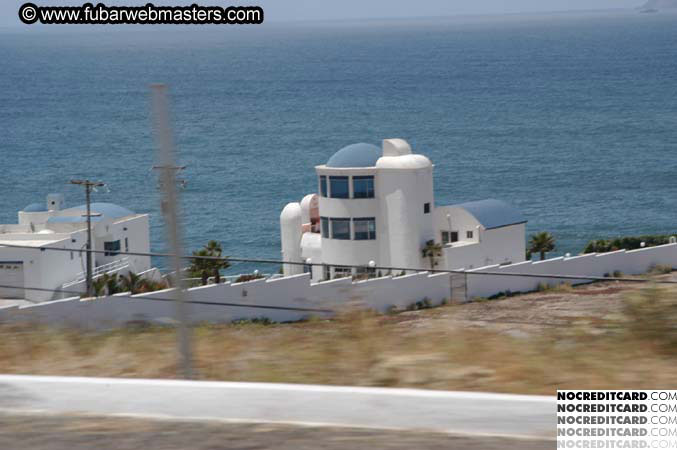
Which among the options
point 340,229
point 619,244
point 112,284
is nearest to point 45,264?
point 112,284

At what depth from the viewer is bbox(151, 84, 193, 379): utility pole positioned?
6602 millimetres

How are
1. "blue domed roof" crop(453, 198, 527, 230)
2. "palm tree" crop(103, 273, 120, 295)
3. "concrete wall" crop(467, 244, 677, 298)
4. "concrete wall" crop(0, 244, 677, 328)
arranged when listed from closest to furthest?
1. "concrete wall" crop(0, 244, 677, 328)
2. "concrete wall" crop(467, 244, 677, 298)
3. "palm tree" crop(103, 273, 120, 295)
4. "blue domed roof" crop(453, 198, 527, 230)

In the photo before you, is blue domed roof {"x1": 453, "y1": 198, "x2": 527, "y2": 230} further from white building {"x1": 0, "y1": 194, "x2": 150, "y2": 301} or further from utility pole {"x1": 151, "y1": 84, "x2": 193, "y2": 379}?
utility pole {"x1": 151, "y1": 84, "x2": 193, "y2": 379}

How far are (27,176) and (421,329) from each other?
8701 centimetres

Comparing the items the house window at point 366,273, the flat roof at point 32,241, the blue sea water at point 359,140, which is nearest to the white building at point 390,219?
the house window at point 366,273

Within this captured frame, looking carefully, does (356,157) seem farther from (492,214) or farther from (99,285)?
(99,285)

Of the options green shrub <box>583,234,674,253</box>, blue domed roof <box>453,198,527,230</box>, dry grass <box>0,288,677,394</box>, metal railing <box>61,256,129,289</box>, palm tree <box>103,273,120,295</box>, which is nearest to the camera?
dry grass <box>0,288,677,394</box>

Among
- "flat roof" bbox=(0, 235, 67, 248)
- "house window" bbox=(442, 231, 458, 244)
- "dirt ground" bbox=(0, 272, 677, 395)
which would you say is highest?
"flat roof" bbox=(0, 235, 67, 248)

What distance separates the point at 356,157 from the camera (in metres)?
36.7

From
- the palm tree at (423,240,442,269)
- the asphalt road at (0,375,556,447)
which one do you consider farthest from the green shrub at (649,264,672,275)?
the asphalt road at (0,375,556,447)

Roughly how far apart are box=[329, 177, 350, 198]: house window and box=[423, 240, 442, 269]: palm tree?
126 inches

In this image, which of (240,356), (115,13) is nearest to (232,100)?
(115,13)

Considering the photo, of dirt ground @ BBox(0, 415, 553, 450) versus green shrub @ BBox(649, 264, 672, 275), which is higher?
dirt ground @ BBox(0, 415, 553, 450)

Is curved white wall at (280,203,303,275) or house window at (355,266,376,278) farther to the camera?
curved white wall at (280,203,303,275)
